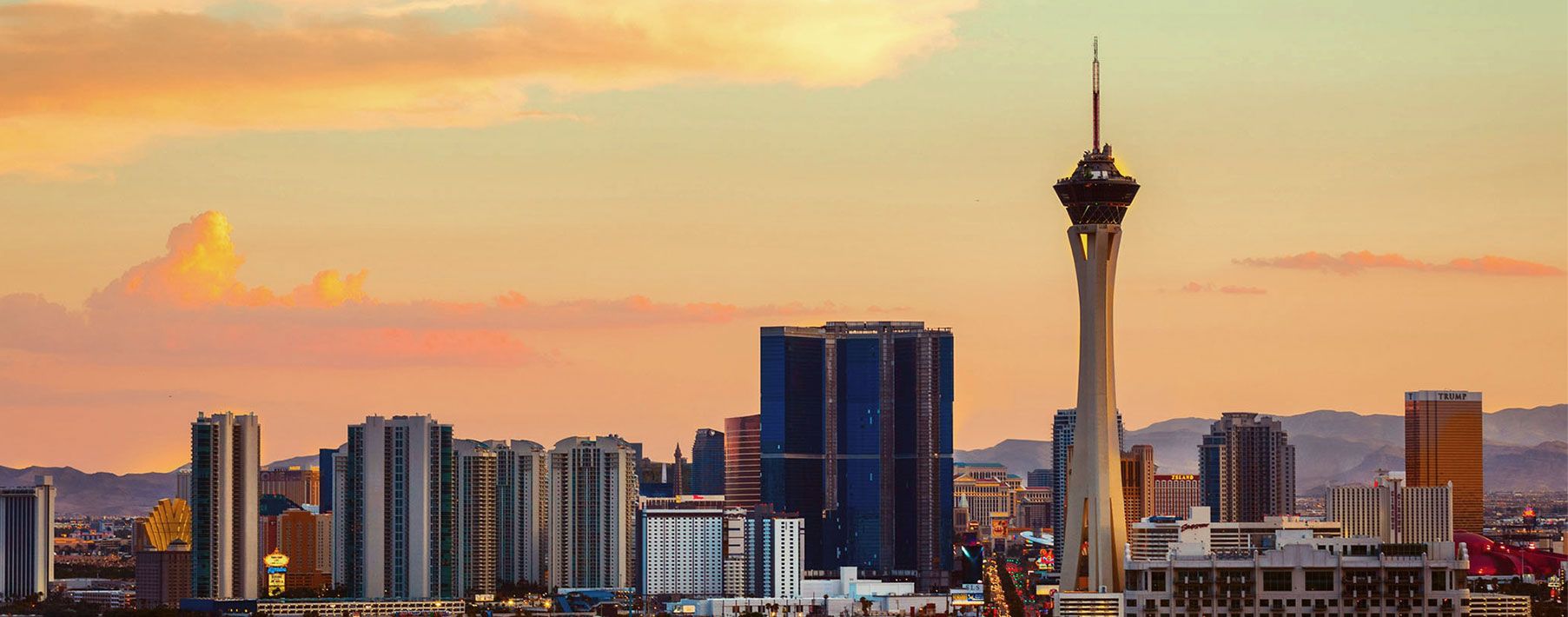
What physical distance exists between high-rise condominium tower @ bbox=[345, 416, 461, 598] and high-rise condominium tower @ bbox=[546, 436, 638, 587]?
43.1ft

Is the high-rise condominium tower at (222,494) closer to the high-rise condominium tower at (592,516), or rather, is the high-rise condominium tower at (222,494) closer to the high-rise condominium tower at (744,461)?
the high-rise condominium tower at (592,516)

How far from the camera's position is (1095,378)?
376 ft

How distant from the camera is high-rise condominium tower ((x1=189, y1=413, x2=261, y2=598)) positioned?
15025 centimetres

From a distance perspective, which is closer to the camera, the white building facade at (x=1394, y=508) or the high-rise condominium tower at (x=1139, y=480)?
the white building facade at (x=1394, y=508)

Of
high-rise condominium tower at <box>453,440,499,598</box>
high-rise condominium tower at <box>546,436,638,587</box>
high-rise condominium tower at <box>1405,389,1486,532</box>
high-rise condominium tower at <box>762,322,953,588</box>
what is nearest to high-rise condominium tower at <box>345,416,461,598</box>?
high-rise condominium tower at <box>453,440,499,598</box>

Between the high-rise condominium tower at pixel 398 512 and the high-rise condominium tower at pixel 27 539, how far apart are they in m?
25.3

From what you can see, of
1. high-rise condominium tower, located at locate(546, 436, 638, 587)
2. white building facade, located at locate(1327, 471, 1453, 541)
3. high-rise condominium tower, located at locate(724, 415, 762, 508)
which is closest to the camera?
white building facade, located at locate(1327, 471, 1453, 541)

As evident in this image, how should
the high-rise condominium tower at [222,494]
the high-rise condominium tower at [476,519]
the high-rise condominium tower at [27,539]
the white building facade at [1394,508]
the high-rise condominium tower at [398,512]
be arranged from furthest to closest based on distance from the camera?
the high-rise condominium tower at [27,539], the high-rise condominium tower at [476,519], the high-rise condominium tower at [398,512], the high-rise condominium tower at [222,494], the white building facade at [1394,508]

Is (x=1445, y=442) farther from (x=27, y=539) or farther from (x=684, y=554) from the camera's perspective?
(x=27, y=539)

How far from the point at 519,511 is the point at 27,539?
36478mm

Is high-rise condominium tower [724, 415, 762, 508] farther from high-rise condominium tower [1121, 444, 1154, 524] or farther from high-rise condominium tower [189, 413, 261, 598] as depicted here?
high-rise condominium tower [189, 413, 261, 598]

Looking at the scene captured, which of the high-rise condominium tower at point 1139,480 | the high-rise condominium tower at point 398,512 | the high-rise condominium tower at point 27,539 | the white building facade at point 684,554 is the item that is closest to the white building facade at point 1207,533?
the white building facade at point 684,554

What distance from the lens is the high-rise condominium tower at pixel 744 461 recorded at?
7608 inches

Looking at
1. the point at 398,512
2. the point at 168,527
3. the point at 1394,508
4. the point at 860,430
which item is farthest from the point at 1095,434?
the point at 860,430
